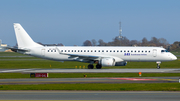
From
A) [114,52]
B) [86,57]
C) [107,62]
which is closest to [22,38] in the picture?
[86,57]

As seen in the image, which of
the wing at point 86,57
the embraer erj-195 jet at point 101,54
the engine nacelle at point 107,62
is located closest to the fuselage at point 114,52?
the embraer erj-195 jet at point 101,54

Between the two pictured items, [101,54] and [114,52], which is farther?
[101,54]

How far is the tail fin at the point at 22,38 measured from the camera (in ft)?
163

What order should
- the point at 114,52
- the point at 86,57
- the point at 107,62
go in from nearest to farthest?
the point at 107,62
the point at 86,57
the point at 114,52

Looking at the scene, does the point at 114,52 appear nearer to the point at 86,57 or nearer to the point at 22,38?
the point at 86,57

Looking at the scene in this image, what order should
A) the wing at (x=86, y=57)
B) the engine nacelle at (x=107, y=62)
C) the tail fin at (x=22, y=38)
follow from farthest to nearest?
the tail fin at (x=22, y=38) → the wing at (x=86, y=57) → the engine nacelle at (x=107, y=62)

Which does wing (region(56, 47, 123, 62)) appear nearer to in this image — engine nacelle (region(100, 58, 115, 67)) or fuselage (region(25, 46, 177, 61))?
fuselage (region(25, 46, 177, 61))

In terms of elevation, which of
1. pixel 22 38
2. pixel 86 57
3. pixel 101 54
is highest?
pixel 22 38

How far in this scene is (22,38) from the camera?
163ft

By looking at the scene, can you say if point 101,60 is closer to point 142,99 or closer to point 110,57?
point 110,57

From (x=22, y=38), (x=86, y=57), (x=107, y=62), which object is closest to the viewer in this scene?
(x=107, y=62)

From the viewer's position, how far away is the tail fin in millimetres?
49688

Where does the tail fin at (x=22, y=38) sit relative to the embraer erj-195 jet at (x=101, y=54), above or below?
above

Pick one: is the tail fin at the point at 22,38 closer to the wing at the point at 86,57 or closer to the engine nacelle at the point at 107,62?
the wing at the point at 86,57
